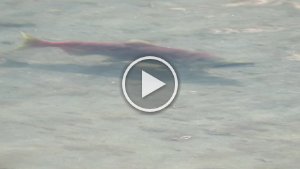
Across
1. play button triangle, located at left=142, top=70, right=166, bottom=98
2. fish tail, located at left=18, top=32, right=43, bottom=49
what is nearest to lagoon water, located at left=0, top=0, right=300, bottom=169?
fish tail, located at left=18, top=32, right=43, bottom=49

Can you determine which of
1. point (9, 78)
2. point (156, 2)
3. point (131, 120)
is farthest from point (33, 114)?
point (156, 2)

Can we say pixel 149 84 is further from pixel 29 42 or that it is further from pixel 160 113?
pixel 29 42

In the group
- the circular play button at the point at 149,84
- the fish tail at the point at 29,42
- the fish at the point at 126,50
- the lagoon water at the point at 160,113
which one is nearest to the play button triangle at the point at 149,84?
the circular play button at the point at 149,84

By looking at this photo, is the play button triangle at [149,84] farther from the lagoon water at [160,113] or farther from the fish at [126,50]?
the fish at [126,50]

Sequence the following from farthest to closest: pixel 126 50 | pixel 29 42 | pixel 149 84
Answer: pixel 29 42 < pixel 126 50 < pixel 149 84

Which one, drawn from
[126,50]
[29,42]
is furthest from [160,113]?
[29,42]

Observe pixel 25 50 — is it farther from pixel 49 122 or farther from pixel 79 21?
pixel 49 122

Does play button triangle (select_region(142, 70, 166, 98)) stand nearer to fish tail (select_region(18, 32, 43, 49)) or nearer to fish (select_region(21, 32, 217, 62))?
fish (select_region(21, 32, 217, 62))
